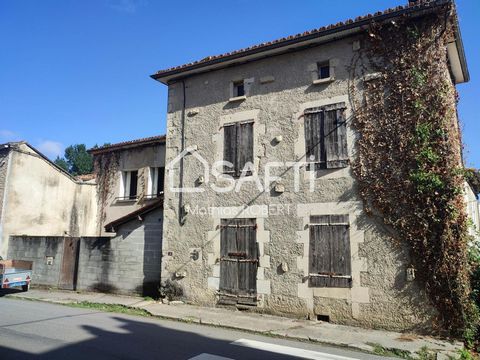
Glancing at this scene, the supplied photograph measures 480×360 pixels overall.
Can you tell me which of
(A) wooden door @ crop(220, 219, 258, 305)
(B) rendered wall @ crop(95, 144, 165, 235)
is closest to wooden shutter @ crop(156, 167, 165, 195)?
(B) rendered wall @ crop(95, 144, 165, 235)

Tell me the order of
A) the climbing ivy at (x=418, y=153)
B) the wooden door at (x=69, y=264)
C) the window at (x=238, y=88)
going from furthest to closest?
the wooden door at (x=69, y=264)
the window at (x=238, y=88)
the climbing ivy at (x=418, y=153)

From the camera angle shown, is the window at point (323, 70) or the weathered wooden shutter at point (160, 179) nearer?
the window at point (323, 70)

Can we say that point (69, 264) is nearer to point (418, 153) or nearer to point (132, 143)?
point (132, 143)

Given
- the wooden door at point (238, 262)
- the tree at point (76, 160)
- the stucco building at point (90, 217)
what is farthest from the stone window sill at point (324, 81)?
the tree at point (76, 160)

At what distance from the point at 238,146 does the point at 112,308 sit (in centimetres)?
543

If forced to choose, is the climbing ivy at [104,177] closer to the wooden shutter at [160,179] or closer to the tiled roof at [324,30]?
the wooden shutter at [160,179]

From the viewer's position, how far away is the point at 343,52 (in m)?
8.76

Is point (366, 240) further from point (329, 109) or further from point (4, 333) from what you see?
point (4, 333)

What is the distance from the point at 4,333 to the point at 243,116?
280 inches

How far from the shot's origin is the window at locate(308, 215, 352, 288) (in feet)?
26.3

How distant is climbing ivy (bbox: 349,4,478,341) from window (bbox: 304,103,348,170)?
1.26 ft

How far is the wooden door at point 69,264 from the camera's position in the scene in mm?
12289
